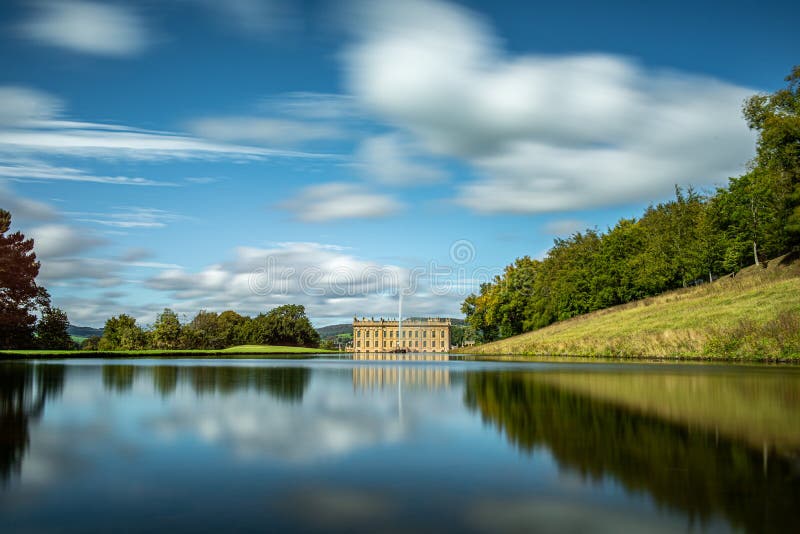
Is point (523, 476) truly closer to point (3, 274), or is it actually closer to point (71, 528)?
point (71, 528)

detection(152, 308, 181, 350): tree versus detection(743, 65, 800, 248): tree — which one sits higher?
detection(743, 65, 800, 248): tree

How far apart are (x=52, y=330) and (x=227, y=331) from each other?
5392 cm

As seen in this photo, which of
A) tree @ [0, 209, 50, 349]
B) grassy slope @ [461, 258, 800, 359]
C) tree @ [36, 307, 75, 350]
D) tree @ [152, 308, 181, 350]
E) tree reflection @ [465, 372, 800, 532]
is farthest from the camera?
tree @ [152, 308, 181, 350]

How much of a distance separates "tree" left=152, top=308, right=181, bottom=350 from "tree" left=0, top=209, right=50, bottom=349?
21.2 meters

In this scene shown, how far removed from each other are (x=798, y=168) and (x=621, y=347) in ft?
67.7

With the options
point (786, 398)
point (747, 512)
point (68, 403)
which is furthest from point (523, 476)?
point (68, 403)

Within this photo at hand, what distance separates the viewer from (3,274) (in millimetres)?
59688

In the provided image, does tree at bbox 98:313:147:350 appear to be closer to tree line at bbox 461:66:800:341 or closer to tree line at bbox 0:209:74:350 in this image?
tree line at bbox 0:209:74:350

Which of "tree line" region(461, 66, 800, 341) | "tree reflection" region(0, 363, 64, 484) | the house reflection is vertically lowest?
the house reflection

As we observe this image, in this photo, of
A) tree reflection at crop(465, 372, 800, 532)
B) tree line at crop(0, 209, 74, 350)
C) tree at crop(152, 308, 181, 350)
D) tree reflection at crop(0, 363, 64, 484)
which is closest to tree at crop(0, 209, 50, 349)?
tree line at crop(0, 209, 74, 350)

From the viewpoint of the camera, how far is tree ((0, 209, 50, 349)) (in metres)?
60.8

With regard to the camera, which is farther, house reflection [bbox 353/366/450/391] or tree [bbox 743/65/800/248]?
tree [bbox 743/65/800/248]

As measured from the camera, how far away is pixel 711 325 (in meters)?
40.5

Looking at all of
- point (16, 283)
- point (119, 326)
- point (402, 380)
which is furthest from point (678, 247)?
point (119, 326)
